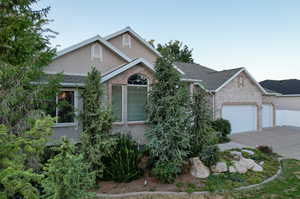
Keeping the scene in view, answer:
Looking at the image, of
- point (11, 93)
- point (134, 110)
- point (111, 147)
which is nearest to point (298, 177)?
point (111, 147)

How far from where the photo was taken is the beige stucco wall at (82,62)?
9.99m

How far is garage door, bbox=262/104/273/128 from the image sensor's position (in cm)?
1753

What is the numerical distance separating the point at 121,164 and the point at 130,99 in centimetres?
454

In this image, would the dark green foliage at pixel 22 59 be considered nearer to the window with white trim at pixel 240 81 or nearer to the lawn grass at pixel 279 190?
the lawn grass at pixel 279 190

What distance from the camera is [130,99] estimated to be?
966 cm

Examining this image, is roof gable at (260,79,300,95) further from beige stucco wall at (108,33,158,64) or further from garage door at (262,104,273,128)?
beige stucco wall at (108,33,158,64)

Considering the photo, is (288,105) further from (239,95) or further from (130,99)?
(130,99)

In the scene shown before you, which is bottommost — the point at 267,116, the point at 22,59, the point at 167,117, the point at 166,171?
the point at 166,171

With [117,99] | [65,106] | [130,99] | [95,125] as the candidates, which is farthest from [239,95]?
[65,106]

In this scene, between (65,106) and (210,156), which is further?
(65,106)

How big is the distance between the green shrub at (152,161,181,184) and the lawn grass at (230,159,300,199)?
183cm

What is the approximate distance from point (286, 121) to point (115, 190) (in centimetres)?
2193

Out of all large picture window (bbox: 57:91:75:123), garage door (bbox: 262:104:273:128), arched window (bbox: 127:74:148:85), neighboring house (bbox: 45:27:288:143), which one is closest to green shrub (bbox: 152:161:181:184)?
neighboring house (bbox: 45:27:288:143)

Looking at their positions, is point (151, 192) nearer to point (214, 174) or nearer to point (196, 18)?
point (214, 174)
